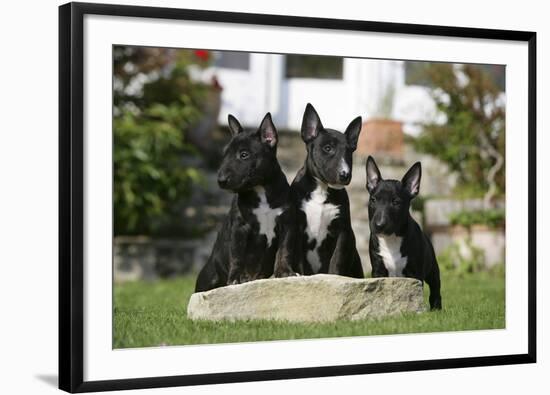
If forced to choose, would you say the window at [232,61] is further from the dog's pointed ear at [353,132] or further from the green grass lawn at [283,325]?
the dog's pointed ear at [353,132]

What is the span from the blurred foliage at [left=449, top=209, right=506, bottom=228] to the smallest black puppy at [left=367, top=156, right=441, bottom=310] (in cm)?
326

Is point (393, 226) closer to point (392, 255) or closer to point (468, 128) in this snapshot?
point (392, 255)

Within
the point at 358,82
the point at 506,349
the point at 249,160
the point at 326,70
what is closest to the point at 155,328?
the point at 249,160

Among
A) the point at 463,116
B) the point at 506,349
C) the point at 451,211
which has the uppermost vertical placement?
the point at 463,116

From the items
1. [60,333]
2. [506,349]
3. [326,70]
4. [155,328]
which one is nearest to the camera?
[60,333]

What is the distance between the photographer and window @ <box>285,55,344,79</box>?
8.99 m

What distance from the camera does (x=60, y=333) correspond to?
382 cm

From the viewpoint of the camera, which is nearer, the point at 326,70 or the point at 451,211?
the point at 451,211

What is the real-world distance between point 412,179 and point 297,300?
2.99 ft

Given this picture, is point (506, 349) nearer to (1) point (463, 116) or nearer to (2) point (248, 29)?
(2) point (248, 29)

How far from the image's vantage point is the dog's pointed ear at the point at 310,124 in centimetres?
454

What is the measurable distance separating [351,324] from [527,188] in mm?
1270

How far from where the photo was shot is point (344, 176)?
14.6 ft

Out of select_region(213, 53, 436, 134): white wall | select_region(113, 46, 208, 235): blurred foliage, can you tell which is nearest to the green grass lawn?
select_region(213, 53, 436, 134): white wall
